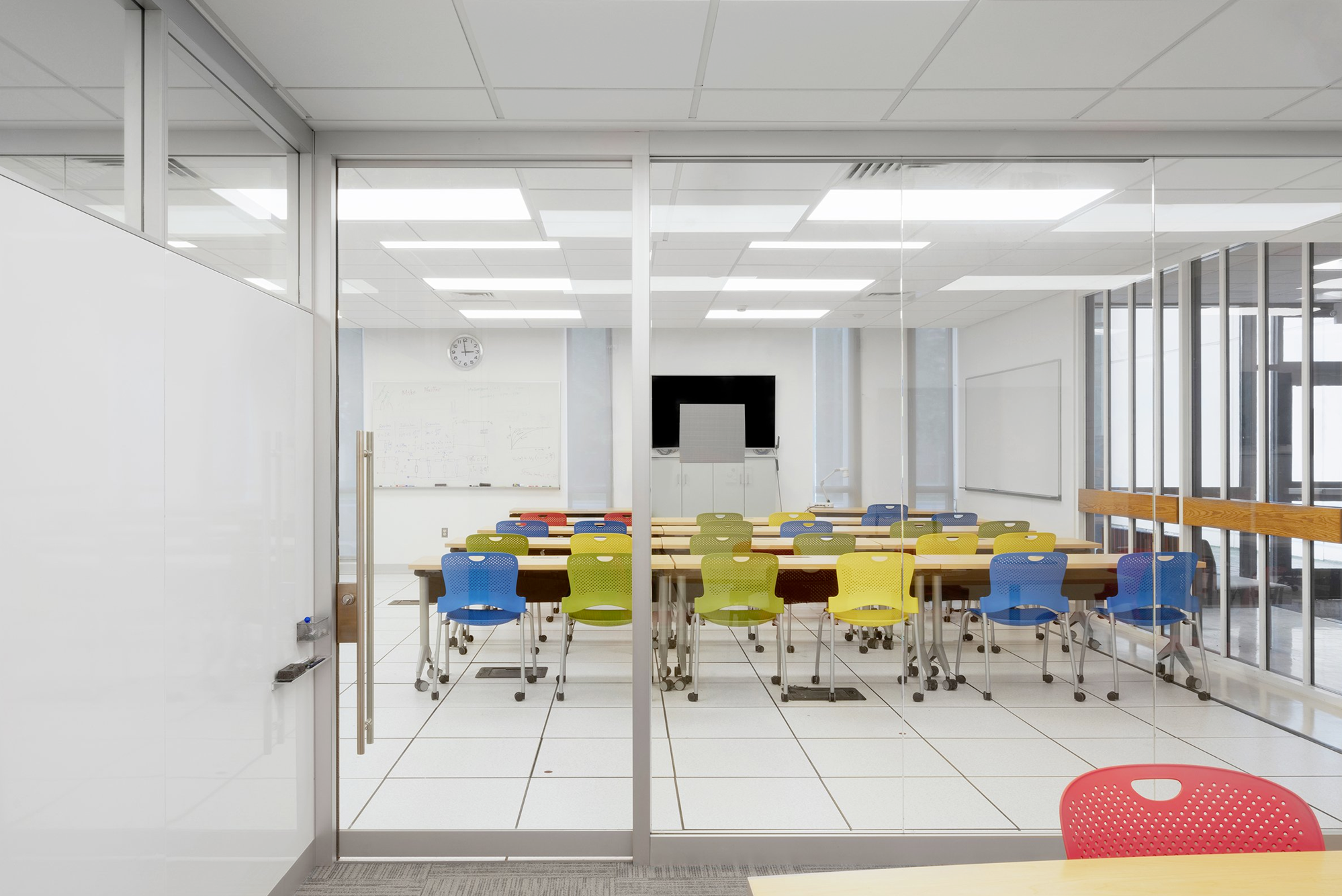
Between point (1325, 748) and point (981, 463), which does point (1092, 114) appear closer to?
point (981, 463)

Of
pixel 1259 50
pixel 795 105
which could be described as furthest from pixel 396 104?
pixel 1259 50

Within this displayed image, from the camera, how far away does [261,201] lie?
261cm

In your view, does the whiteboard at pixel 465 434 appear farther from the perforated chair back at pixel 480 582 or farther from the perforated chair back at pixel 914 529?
the perforated chair back at pixel 914 529

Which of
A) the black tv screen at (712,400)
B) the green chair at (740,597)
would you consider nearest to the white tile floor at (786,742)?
the green chair at (740,597)

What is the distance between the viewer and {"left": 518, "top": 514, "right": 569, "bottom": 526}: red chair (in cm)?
316

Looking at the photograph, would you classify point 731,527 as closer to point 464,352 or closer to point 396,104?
point 464,352

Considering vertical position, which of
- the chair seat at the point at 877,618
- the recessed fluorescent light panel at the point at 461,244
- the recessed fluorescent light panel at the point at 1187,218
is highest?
the recessed fluorescent light panel at the point at 1187,218

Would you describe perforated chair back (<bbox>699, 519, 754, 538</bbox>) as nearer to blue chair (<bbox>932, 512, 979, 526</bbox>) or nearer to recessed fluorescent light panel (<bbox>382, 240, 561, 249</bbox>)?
blue chair (<bbox>932, 512, 979, 526</bbox>)

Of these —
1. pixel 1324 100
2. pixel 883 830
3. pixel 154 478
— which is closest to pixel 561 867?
pixel 883 830

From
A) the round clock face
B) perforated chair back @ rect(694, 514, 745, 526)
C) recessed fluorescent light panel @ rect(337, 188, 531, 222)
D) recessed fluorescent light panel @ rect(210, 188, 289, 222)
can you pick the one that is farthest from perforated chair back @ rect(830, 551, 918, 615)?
recessed fluorescent light panel @ rect(210, 188, 289, 222)

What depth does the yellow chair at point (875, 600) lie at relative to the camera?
307 centimetres

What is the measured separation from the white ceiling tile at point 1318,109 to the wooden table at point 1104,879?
248cm

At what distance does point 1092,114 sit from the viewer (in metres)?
2.83

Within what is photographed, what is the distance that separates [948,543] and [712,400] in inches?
43.9
